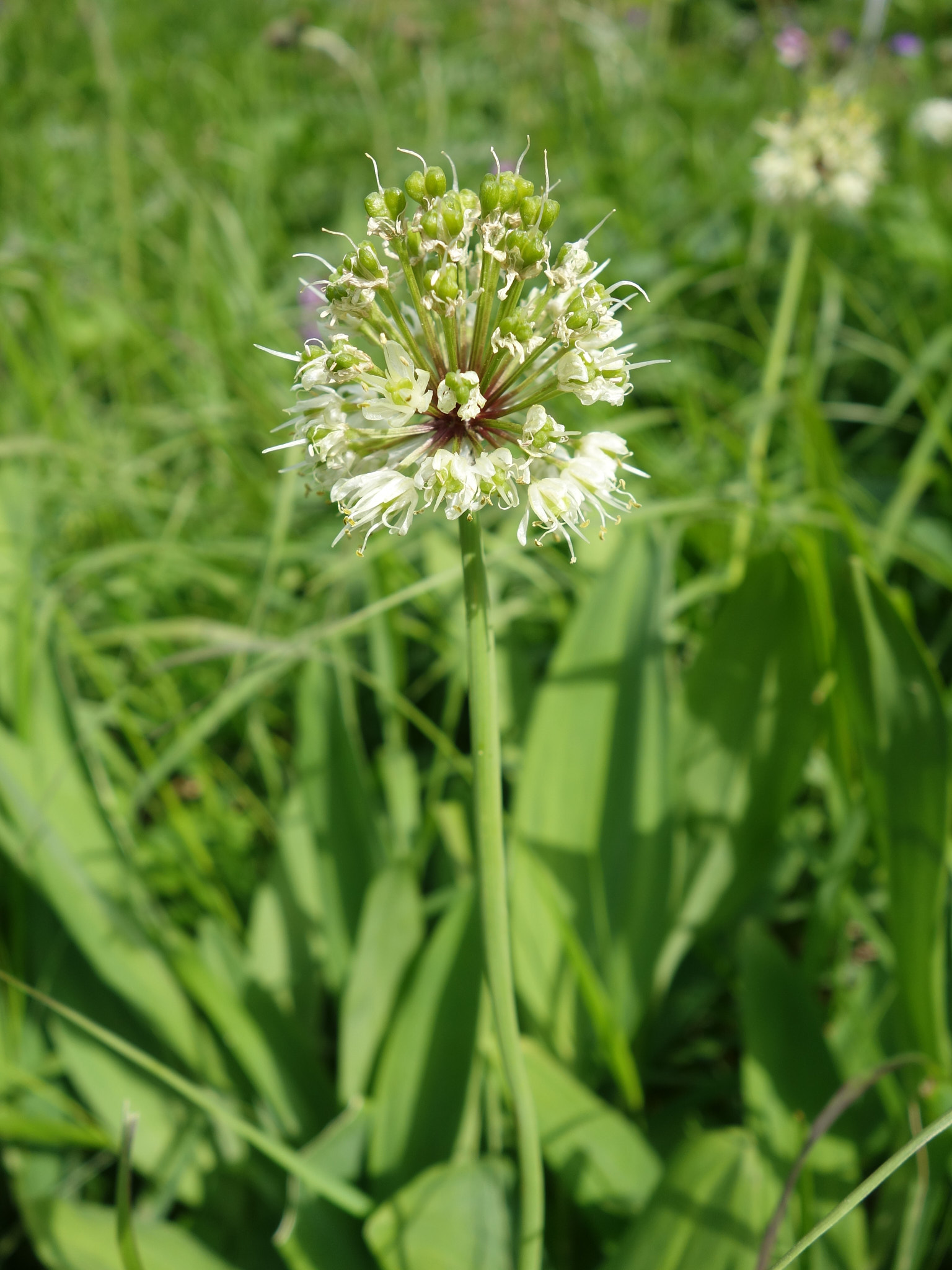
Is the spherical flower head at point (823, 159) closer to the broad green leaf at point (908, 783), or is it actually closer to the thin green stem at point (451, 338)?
the broad green leaf at point (908, 783)

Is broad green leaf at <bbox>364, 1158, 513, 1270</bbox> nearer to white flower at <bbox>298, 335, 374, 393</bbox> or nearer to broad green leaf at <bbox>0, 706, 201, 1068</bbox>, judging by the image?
broad green leaf at <bbox>0, 706, 201, 1068</bbox>

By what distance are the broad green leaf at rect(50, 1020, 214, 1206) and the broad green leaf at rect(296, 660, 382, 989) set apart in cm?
36

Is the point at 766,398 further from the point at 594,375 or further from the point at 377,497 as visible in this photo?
the point at 377,497

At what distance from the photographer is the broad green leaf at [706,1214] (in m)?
1.23

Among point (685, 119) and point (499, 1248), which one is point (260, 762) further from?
point (685, 119)

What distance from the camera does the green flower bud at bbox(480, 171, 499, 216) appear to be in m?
0.94

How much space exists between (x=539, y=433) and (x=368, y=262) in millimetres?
234

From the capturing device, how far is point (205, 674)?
8.19ft

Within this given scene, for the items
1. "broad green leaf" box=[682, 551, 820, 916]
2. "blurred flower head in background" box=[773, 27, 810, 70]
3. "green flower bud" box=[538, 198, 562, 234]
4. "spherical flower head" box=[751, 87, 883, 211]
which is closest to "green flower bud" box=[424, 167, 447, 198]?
"green flower bud" box=[538, 198, 562, 234]

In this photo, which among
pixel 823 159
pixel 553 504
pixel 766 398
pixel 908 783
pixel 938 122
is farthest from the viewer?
pixel 938 122

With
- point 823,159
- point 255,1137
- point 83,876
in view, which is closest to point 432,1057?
point 255,1137

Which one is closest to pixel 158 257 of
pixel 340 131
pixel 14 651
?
pixel 340 131

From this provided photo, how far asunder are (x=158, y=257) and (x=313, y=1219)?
4.02m

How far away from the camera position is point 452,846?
193 centimetres
